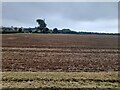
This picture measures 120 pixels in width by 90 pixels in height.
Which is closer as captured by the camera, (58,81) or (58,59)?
(58,81)

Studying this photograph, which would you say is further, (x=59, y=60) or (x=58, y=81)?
(x=59, y=60)

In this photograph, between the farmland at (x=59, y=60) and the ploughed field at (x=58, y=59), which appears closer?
the farmland at (x=59, y=60)

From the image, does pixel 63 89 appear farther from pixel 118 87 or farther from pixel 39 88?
pixel 118 87

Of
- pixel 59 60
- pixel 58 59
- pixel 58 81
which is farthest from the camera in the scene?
pixel 58 59

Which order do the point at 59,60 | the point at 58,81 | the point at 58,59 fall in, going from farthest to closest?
the point at 58,59, the point at 59,60, the point at 58,81

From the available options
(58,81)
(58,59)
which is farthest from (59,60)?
(58,81)

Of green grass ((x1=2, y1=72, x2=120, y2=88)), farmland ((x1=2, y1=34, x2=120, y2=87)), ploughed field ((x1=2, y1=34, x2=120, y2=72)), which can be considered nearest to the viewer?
green grass ((x1=2, y1=72, x2=120, y2=88))

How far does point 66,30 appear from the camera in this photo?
618ft

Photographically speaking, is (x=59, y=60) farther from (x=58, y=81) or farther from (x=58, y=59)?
(x=58, y=81)

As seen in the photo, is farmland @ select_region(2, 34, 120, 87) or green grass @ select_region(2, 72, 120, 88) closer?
green grass @ select_region(2, 72, 120, 88)

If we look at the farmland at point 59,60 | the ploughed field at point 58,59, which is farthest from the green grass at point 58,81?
the ploughed field at point 58,59

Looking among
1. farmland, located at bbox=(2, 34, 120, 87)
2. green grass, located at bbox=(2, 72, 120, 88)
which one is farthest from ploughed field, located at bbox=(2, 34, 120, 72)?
green grass, located at bbox=(2, 72, 120, 88)

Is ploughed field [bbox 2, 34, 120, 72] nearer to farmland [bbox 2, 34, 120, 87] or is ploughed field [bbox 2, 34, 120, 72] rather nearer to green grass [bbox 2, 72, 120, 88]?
farmland [bbox 2, 34, 120, 87]

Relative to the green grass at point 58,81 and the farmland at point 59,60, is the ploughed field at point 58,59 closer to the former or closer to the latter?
the farmland at point 59,60
